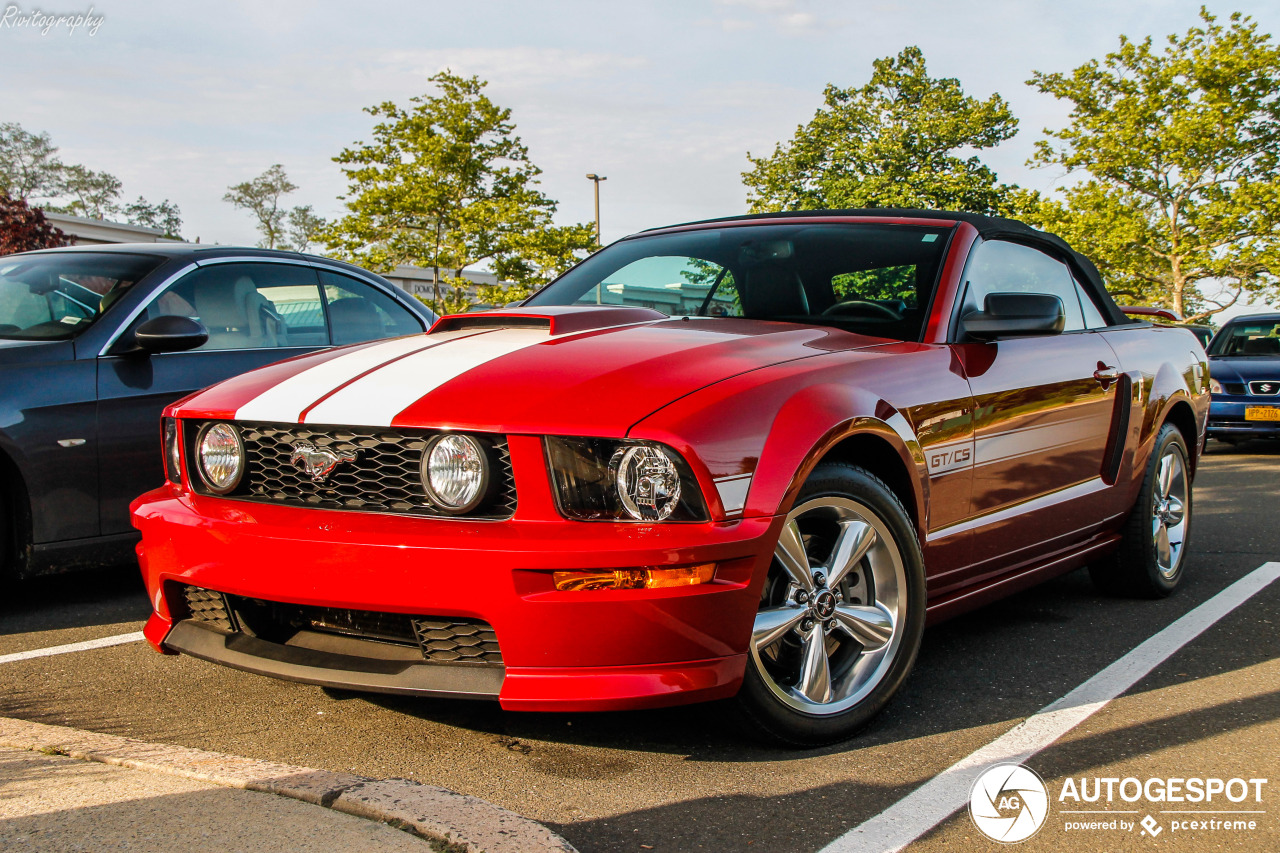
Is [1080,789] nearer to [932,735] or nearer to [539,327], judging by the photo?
[932,735]

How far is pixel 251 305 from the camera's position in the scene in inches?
201

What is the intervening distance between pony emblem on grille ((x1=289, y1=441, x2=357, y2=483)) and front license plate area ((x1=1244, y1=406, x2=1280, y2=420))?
11.6 meters

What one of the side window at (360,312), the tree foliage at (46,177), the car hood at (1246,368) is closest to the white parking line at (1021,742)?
the side window at (360,312)

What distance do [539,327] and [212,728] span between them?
4.70ft

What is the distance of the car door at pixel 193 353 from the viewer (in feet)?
14.1

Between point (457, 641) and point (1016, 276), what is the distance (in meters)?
2.65

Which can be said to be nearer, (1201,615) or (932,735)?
(932,735)

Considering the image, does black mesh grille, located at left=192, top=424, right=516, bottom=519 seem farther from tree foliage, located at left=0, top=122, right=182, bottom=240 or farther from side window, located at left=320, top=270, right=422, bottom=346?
tree foliage, located at left=0, top=122, right=182, bottom=240

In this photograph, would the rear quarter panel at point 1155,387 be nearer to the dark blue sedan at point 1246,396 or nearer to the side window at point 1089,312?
the side window at point 1089,312

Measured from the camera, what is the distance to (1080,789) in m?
2.56

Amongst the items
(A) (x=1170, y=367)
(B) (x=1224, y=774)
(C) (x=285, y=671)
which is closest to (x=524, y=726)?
(C) (x=285, y=671)

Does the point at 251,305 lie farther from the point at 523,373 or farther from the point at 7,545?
the point at 523,373

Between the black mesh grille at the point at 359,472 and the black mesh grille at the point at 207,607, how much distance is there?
0.27 m

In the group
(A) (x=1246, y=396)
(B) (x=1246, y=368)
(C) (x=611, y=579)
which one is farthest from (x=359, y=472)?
(B) (x=1246, y=368)
